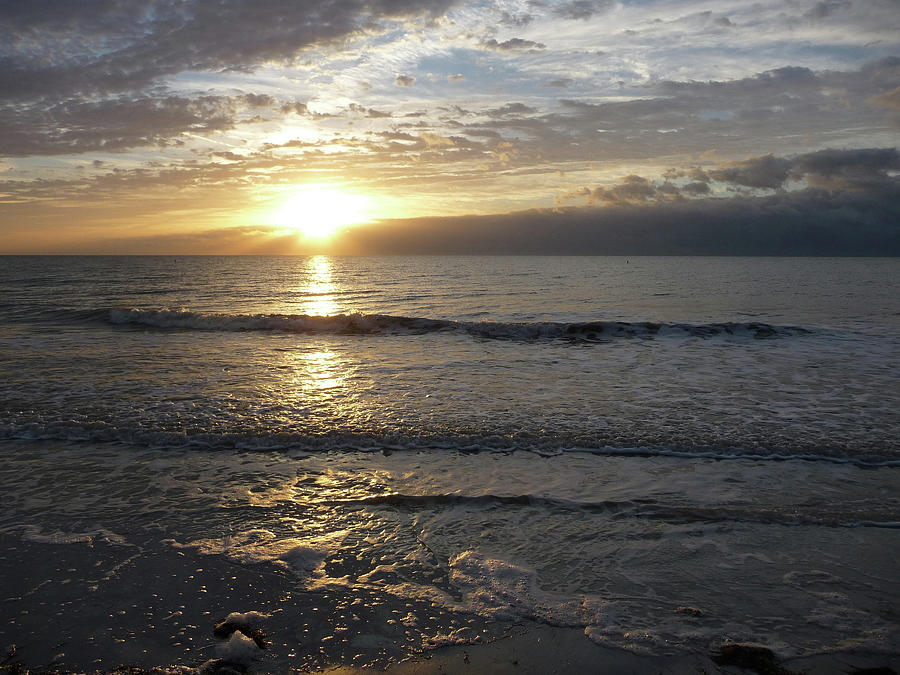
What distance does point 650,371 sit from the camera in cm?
1549

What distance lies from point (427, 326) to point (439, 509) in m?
20.1

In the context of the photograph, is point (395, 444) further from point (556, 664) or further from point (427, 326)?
point (427, 326)

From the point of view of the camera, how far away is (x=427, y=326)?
2647cm

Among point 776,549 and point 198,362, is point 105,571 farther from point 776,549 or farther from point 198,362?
point 198,362

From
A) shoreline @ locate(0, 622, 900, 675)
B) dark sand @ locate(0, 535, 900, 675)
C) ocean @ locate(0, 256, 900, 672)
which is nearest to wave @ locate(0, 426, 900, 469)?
ocean @ locate(0, 256, 900, 672)

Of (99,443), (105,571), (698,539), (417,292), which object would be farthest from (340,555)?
(417,292)

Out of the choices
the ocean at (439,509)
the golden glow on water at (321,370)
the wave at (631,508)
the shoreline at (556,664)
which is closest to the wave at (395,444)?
the ocean at (439,509)

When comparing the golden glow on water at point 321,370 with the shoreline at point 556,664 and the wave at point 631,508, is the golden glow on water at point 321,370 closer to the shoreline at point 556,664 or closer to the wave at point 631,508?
the wave at point 631,508

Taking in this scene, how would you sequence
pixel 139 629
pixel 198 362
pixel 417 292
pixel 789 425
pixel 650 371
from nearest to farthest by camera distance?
pixel 139 629, pixel 789 425, pixel 650 371, pixel 198 362, pixel 417 292

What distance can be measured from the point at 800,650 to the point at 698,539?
5.69ft

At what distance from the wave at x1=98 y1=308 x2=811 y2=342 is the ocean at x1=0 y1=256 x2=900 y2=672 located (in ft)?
26.2

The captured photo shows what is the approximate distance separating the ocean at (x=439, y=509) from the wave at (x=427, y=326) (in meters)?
7.98

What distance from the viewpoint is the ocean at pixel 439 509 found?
4348 millimetres

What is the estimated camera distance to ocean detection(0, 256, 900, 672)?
4348mm
